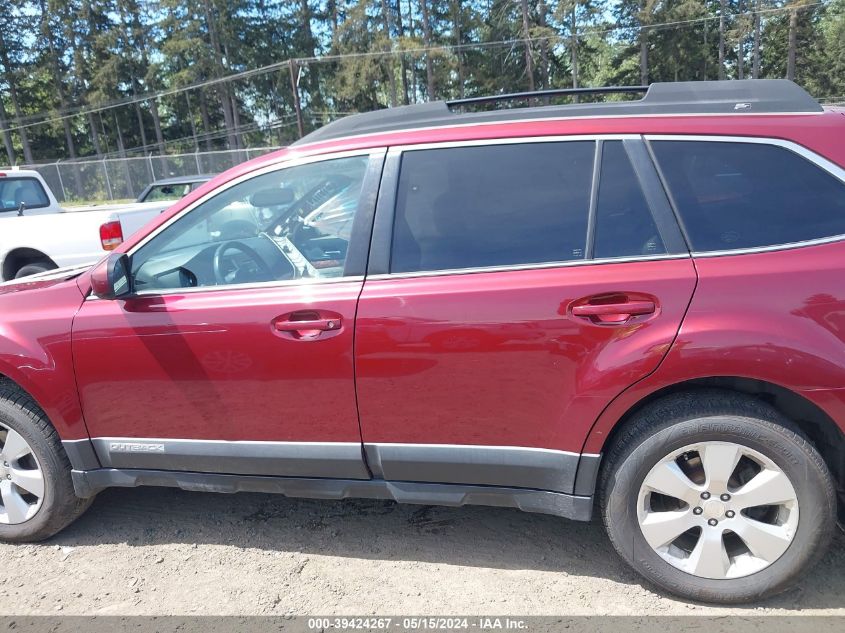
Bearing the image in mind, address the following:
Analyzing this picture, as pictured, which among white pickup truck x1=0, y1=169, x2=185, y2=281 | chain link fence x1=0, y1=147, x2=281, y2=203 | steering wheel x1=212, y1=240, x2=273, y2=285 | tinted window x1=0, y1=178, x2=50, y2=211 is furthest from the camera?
chain link fence x1=0, y1=147, x2=281, y2=203

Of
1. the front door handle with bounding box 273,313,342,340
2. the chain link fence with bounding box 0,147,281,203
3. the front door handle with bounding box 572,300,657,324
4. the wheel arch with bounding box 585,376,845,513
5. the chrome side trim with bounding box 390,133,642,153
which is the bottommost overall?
the chain link fence with bounding box 0,147,281,203

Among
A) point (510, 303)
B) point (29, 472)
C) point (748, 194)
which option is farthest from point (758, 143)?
point (29, 472)

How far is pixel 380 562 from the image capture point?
2.81 metres

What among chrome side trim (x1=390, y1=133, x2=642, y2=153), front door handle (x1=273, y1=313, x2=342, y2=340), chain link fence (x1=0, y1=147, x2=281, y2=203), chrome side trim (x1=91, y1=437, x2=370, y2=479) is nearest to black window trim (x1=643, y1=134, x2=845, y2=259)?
chrome side trim (x1=390, y1=133, x2=642, y2=153)

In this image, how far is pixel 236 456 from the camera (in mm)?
2746

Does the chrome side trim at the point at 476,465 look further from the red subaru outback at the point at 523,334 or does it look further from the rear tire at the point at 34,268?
the rear tire at the point at 34,268

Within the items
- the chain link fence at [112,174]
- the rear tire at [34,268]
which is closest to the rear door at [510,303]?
the rear tire at [34,268]

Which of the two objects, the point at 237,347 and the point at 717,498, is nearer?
the point at 717,498

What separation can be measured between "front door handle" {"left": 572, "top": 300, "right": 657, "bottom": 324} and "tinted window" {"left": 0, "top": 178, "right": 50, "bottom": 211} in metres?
8.36

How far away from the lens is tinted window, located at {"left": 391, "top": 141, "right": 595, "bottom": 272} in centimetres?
242

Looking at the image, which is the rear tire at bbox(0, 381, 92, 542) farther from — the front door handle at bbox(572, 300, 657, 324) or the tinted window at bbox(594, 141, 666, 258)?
the tinted window at bbox(594, 141, 666, 258)

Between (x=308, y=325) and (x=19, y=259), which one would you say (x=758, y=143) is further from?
(x=19, y=259)

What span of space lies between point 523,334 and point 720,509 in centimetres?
97

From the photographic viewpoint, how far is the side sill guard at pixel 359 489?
2475 mm
